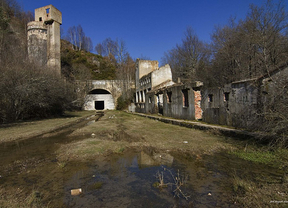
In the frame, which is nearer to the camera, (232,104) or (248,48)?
(232,104)

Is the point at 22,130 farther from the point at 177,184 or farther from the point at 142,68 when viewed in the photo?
the point at 142,68

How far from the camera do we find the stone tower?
3098 cm

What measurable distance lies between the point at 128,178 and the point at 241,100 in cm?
693

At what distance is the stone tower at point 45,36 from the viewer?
1220 inches

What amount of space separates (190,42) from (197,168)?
34145 mm

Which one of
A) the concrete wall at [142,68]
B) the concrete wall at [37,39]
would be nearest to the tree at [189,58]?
the concrete wall at [142,68]

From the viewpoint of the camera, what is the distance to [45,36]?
3203 cm

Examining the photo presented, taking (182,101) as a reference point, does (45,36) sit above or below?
above

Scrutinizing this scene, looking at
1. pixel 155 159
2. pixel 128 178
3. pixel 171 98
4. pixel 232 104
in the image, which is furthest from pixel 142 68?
pixel 128 178

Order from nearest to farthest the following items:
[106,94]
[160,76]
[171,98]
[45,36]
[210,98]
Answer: [210,98] < [171,98] < [160,76] < [45,36] < [106,94]

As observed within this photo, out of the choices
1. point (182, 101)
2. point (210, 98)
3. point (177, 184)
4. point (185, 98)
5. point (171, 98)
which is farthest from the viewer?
point (171, 98)

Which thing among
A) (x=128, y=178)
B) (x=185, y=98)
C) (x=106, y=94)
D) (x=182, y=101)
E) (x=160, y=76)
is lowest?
(x=128, y=178)

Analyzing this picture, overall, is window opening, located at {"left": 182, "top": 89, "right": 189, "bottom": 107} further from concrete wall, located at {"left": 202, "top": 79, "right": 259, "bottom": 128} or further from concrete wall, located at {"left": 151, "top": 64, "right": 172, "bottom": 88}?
concrete wall, located at {"left": 151, "top": 64, "right": 172, "bottom": 88}

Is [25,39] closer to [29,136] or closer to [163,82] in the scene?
[163,82]
